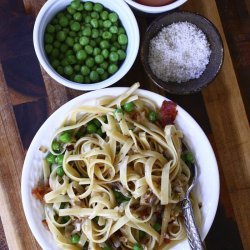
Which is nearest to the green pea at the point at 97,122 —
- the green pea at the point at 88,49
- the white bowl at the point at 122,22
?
the white bowl at the point at 122,22

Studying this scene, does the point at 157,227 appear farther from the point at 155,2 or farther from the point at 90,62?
the point at 155,2

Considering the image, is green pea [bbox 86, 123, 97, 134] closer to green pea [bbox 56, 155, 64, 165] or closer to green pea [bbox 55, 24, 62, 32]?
green pea [bbox 56, 155, 64, 165]

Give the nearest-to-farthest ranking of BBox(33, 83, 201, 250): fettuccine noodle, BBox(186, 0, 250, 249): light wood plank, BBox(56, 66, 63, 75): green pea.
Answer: BBox(33, 83, 201, 250): fettuccine noodle
BBox(56, 66, 63, 75): green pea
BBox(186, 0, 250, 249): light wood plank

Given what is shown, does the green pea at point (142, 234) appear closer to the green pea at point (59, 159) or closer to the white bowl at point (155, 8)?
the green pea at point (59, 159)

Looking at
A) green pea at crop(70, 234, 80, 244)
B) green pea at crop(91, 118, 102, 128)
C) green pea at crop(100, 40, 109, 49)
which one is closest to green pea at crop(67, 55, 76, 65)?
green pea at crop(100, 40, 109, 49)

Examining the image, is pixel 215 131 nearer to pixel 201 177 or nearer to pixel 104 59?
pixel 201 177

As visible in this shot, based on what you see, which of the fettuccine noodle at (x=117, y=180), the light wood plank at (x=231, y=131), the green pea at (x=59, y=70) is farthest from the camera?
the light wood plank at (x=231, y=131)

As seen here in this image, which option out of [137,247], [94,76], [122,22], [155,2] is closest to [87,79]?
[94,76]
